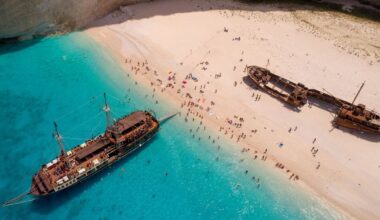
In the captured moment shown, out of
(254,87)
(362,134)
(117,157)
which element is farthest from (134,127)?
(362,134)

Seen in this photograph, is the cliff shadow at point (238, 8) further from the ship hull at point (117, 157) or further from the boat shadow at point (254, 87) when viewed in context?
the ship hull at point (117, 157)

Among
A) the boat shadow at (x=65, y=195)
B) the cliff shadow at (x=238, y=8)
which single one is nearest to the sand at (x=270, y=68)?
the cliff shadow at (x=238, y=8)

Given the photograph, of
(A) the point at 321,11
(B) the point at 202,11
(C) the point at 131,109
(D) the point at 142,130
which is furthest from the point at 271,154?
(A) the point at 321,11

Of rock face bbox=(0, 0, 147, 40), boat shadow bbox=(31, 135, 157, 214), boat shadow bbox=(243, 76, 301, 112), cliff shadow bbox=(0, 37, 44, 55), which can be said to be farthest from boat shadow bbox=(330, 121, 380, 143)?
cliff shadow bbox=(0, 37, 44, 55)

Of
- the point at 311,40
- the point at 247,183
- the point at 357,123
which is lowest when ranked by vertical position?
the point at 247,183

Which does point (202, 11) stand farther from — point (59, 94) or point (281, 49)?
point (59, 94)
